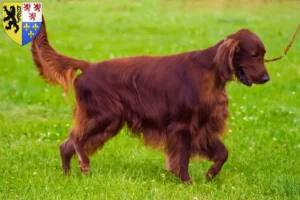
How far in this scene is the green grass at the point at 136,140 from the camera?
549 cm

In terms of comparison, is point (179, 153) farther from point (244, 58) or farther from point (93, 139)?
point (244, 58)

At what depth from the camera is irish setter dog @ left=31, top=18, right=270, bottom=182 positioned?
18.6 ft

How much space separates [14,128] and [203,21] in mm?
13129

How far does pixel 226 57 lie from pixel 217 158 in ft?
3.12

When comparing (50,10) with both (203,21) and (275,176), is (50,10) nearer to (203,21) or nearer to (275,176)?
(203,21)

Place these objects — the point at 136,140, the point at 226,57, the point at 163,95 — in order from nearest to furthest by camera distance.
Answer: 1. the point at 226,57
2. the point at 163,95
3. the point at 136,140

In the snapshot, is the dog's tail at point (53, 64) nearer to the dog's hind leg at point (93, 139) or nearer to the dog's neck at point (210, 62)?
the dog's hind leg at point (93, 139)

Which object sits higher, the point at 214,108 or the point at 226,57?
the point at 226,57

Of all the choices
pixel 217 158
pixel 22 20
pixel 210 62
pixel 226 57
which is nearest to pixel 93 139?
pixel 217 158

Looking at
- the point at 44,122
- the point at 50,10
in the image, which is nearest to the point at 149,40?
the point at 50,10

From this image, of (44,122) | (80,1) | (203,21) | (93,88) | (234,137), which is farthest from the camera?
(80,1)

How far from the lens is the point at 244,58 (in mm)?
5648

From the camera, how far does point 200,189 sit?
5566 mm

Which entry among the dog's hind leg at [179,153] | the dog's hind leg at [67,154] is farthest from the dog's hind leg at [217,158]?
the dog's hind leg at [67,154]
